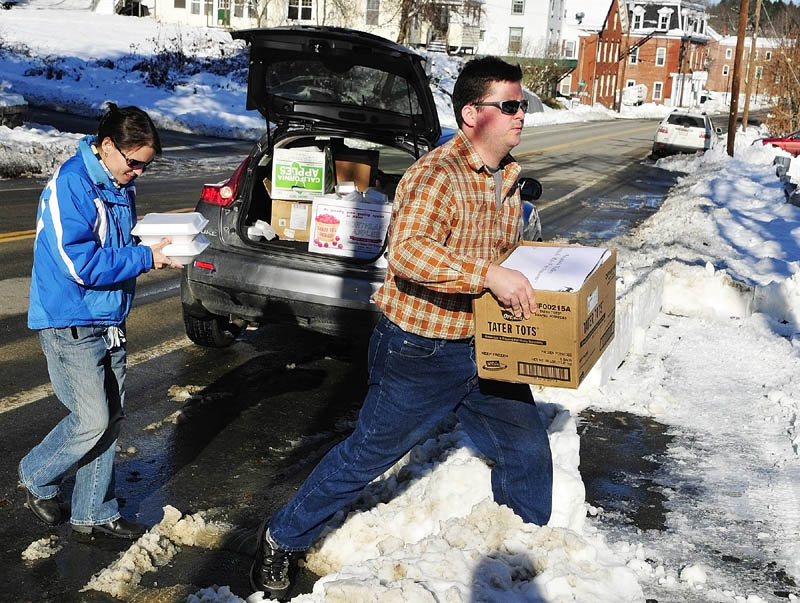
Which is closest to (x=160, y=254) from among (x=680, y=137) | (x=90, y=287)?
(x=90, y=287)

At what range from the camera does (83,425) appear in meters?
3.93

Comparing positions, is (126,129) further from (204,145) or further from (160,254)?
(204,145)

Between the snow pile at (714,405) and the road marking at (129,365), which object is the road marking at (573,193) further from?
the road marking at (129,365)

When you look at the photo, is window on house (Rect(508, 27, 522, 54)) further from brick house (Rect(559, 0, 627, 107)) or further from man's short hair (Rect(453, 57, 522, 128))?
man's short hair (Rect(453, 57, 522, 128))

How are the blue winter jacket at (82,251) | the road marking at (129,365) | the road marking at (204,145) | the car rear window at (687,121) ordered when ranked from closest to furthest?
the blue winter jacket at (82,251) < the road marking at (129,365) < the road marking at (204,145) < the car rear window at (687,121)

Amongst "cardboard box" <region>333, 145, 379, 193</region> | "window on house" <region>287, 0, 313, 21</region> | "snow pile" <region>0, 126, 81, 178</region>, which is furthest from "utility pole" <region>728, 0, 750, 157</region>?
"window on house" <region>287, 0, 313, 21</region>

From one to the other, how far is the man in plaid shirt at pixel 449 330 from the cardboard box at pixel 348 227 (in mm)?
2804

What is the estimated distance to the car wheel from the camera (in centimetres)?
678

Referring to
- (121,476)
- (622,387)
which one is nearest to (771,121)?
(622,387)

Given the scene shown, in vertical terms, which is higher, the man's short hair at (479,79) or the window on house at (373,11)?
the window on house at (373,11)

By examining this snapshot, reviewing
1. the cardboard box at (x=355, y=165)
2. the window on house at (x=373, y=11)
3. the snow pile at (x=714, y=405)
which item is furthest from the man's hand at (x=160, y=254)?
the window on house at (x=373, y=11)

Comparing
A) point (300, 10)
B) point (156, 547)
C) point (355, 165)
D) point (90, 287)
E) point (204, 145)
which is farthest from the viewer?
point (300, 10)

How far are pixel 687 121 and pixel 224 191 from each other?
91.1 ft

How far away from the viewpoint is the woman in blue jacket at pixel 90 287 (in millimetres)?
3693
